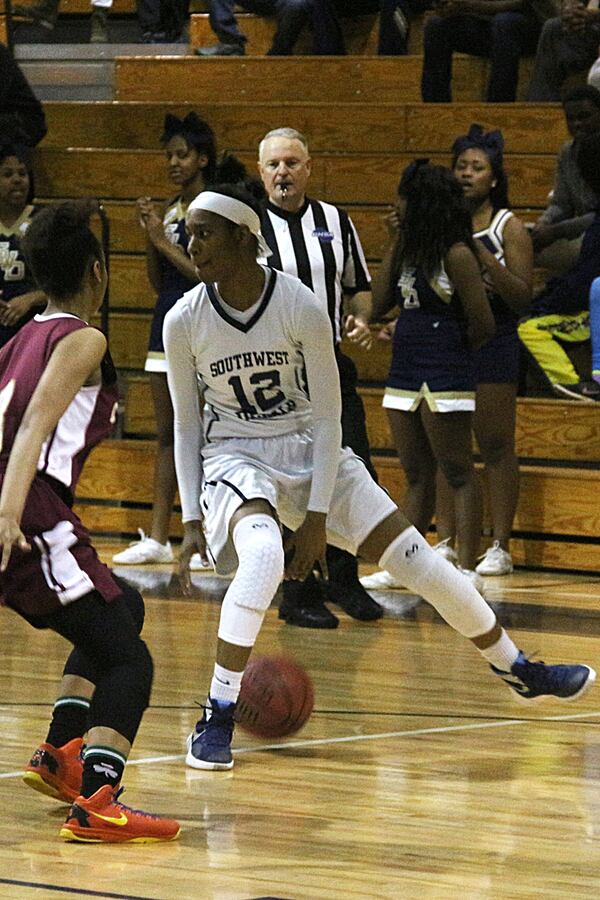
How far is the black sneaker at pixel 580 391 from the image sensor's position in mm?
8383

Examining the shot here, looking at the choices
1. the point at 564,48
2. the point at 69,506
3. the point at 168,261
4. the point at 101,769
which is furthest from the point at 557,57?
the point at 101,769

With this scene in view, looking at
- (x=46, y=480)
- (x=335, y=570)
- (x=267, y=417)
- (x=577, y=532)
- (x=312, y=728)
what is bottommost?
(x=577, y=532)

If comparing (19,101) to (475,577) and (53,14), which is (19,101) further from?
(475,577)

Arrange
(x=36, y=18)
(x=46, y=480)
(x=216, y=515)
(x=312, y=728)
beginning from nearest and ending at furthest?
1. (x=46, y=480)
2. (x=216, y=515)
3. (x=312, y=728)
4. (x=36, y=18)

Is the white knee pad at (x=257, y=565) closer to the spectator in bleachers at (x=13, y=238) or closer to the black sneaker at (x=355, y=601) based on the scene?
the black sneaker at (x=355, y=601)

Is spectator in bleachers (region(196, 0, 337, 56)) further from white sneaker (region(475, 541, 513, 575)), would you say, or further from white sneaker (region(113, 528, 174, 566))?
white sneaker (region(475, 541, 513, 575))

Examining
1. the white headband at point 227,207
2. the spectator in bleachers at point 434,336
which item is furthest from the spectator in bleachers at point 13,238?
the white headband at point 227,207

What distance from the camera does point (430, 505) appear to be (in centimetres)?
744

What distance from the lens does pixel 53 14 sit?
11.5 metres

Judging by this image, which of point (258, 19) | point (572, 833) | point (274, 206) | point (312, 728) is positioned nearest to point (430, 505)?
point (274, 206)

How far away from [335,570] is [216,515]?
2397mm

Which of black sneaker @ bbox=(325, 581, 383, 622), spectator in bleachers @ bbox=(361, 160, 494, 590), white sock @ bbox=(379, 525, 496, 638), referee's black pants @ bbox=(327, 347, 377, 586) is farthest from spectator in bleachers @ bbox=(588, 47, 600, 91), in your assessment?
white sock @ bbox=(379, 525, 496, 638)

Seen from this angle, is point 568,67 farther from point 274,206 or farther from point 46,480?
point 46,480

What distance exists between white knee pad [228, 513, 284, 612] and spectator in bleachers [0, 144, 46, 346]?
153 inches
